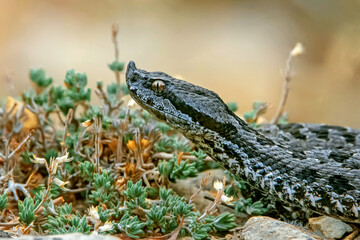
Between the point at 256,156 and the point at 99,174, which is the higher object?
the point at 256,156

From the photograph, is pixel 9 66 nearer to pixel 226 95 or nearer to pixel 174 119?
pixel 226 95

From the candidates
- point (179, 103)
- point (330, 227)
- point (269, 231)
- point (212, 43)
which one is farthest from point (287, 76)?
point (212, 43)

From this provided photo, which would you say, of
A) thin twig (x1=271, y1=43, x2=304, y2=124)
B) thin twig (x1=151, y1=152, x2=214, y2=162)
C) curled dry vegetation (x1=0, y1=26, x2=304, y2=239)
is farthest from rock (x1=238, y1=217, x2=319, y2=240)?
thin twig (x1=271, y1=43, x2=304, y2=124)

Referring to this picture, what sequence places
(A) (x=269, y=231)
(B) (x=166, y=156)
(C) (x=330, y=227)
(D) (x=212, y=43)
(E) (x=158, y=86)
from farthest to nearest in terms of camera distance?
(D) (x=212, y=43), (B) (x=166, y=156), (E) (x=158, y=86), (C) (x=330, y=227), (A) (x=269, y=231)

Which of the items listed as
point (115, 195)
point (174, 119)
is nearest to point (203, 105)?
point (174, 119)

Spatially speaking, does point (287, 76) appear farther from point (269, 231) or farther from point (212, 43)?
point (212, 43)

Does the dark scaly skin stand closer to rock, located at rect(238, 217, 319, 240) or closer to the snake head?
the snake head
